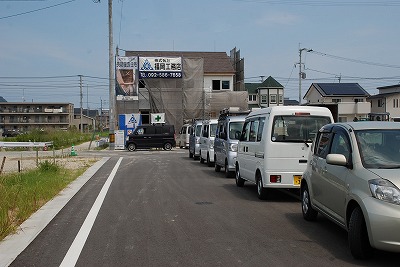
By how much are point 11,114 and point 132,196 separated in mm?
99936

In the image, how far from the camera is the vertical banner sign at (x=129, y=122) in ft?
130

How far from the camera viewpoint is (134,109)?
4397 cm

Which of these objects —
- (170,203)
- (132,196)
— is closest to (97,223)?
(170,203)

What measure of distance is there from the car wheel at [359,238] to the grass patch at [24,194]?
17.1ft

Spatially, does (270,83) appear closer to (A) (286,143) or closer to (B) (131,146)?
(B) (131,146)

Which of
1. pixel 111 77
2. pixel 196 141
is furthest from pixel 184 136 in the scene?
pixel 196 141

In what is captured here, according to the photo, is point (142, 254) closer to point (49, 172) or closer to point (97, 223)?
point (97, 223)

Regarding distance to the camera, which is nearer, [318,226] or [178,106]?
[318,226]

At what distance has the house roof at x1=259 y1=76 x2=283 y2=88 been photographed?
285 ft

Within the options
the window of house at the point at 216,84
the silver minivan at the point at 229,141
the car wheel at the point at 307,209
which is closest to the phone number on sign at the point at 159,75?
the window of house at the point at 216,84

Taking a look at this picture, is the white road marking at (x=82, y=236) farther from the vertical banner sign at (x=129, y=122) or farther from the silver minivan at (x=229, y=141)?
the vertical banner sign at (x=129, y=122)

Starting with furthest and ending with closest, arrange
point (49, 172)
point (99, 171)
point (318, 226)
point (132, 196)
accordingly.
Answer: point (99, 171), point (49, 172), point (132, 196), point (318, 226)

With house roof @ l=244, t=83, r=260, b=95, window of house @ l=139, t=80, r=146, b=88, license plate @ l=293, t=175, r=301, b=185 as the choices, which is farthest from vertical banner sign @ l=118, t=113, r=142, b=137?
house roof @ l=244, t=83, r=260, b=95

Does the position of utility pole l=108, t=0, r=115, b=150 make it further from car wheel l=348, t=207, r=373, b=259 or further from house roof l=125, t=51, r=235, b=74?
car wheel l=348, t=207, r=373, b=259
